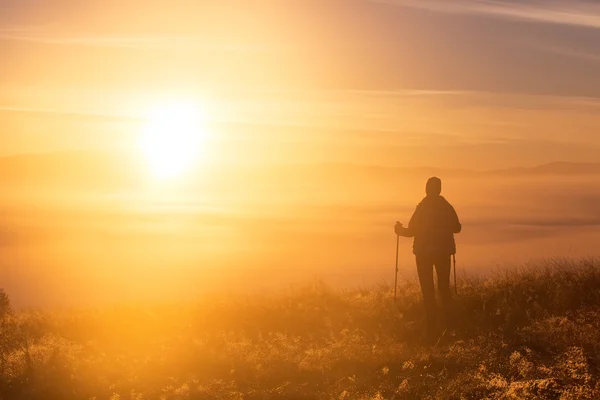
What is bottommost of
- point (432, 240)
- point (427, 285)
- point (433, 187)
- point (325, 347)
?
point (325, 347)

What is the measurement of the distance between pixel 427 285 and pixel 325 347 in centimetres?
242

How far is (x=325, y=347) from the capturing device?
50.2 feet

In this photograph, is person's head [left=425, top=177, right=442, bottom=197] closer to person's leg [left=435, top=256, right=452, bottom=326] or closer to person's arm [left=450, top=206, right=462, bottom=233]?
person's arm [left=450, top=206, right=462, bottom=233]

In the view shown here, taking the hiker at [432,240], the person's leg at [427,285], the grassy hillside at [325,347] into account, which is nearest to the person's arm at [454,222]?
the hiker at [432,240]

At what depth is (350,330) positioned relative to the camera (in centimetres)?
1666

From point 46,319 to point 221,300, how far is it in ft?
14.5

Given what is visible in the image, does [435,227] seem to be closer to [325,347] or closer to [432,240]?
[432,240]

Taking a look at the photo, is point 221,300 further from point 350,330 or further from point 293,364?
point 293,364

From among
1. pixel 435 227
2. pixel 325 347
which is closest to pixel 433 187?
pixel 435 227

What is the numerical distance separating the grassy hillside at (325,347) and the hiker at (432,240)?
807mm

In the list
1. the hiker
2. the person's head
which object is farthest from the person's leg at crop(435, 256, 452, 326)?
the person's head

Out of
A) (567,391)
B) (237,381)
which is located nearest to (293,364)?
(237,381)

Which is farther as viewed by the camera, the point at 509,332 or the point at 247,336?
the point at 247,336

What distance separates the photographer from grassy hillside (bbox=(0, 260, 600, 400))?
39.2ft
